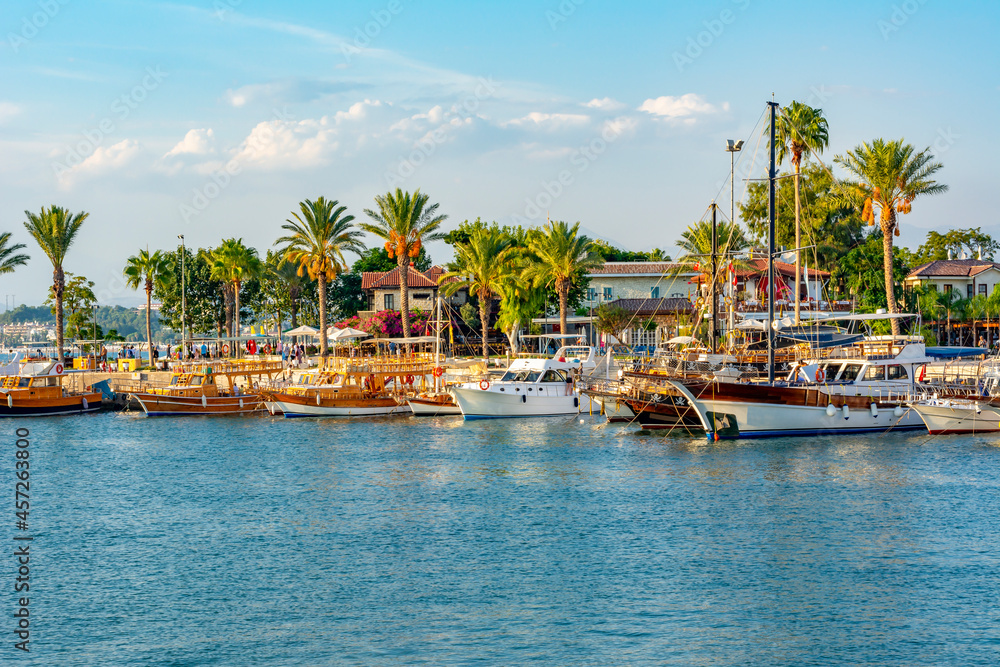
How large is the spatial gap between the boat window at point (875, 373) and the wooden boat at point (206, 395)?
33590 millimetres

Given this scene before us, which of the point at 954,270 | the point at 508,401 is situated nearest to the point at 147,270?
the point at 508,401

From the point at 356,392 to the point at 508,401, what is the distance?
31.1 feet

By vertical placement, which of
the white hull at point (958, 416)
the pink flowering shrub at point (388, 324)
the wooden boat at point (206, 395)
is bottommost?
the white hull at point (958, 416)

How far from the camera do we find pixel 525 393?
49375mm

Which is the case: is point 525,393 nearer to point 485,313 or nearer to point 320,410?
point 320,410

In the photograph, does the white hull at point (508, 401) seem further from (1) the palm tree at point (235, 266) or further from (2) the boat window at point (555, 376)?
(1) the palm tree at point (235, 266)

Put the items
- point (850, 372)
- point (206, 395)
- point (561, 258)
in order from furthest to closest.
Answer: point (561, 258), point (206, 395), point (850, 372)

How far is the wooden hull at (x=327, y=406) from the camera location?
5219 cm

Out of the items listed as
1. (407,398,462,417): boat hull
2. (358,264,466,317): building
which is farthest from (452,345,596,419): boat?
(358,264,466,317): building

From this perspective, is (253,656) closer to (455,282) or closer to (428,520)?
(428,520)

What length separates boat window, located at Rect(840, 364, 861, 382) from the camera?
140 feet

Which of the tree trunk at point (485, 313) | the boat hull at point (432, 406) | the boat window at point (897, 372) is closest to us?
the boat window at point (897, 372)

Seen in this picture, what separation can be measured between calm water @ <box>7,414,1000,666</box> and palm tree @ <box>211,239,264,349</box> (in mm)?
44291

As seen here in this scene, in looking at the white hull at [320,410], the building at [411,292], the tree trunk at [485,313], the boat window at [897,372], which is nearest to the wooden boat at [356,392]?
the white hull at [320,410]
